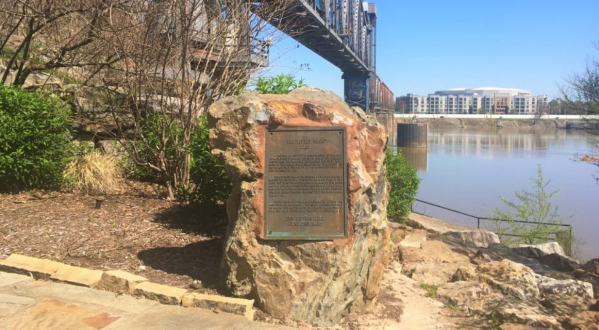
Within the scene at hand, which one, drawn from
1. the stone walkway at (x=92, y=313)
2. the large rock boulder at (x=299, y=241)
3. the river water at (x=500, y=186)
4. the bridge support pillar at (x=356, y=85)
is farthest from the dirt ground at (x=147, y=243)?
the bridge support pillar at (x=356, y=85)

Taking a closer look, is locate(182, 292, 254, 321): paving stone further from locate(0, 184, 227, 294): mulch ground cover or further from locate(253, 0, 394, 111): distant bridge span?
locate(253, 0, 394, 111): distant bridge span

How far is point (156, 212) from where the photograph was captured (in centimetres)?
703

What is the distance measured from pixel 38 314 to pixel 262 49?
664 centimetres

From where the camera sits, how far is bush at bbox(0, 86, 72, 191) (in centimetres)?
720

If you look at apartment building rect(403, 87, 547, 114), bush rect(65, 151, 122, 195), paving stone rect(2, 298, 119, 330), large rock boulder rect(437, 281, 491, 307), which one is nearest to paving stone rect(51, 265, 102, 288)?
paving stone rect(2, 298, 119, 330)

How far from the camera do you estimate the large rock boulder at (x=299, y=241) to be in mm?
4293

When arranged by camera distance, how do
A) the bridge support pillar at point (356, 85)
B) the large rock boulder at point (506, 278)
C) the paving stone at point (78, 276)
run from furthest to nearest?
the bridge support pillar at point (356, 85), the large rock boulder at point (506, 278), the paving stone at point (78, 276)

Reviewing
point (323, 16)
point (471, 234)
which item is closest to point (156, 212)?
point (471, 234)

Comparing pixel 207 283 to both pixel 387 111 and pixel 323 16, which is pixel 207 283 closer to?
pixel 323 16

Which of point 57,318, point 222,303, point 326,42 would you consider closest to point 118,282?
point 57,318

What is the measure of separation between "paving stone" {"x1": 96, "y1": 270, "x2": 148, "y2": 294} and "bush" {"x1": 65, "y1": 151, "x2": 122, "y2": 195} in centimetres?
372

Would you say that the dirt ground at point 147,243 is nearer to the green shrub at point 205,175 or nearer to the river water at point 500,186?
the green shrub at point 205,175

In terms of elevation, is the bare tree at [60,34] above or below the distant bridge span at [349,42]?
below

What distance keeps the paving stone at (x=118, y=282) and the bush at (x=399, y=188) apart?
7.74m
